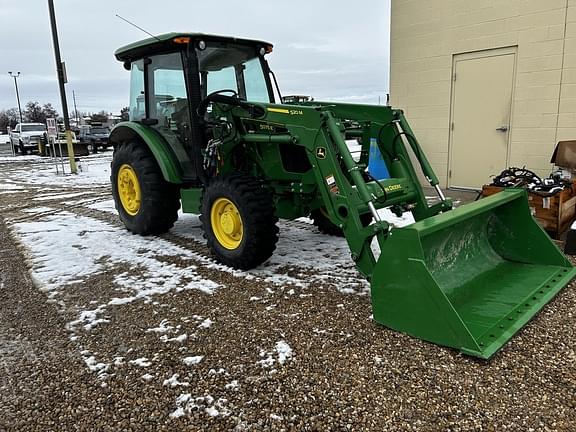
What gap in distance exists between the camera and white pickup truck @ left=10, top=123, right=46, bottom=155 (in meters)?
23.9

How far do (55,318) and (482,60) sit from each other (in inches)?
279

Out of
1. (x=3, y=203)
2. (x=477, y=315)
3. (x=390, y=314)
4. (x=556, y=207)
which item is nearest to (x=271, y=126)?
(x=390, y=314)

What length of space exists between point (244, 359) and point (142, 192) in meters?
3.23

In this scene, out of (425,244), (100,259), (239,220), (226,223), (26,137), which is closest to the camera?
(425,244)

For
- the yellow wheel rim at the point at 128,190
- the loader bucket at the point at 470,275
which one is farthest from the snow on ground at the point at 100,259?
the loader bucket at the point at 470,275

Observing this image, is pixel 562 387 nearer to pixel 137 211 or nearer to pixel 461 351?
pixel 461 351

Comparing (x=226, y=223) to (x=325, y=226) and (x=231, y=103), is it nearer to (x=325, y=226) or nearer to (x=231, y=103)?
(x=231, y=103)

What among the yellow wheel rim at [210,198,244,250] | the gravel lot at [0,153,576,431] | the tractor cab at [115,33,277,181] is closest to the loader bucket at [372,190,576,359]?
the gravel lot at [0,153,576,431]

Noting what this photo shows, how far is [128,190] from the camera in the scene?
19.5ft

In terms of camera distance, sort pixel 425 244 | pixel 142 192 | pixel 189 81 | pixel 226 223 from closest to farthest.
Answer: pixel 425 244 < pixel 226 223 < pixel 189 81 < pixel 142 192

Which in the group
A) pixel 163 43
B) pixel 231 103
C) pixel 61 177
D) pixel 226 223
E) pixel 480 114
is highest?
pixel 163 43

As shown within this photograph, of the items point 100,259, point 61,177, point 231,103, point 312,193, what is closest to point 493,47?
point 312,193

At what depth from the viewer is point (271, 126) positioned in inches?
169

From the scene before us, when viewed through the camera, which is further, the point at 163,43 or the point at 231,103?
the point at 163,43
